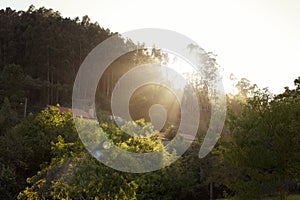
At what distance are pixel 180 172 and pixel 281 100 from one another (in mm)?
9389

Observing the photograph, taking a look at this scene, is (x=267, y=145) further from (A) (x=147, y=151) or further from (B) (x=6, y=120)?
(B) (x=6, y=120)

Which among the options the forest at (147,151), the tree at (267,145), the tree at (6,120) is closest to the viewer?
the forest at (147,151)

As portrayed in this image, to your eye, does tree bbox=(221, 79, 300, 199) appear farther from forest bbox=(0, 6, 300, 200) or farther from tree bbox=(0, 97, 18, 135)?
tree bbox=(0, 97, 18, 135)

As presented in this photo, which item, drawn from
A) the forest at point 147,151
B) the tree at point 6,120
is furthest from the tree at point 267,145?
the tree at point 6,120

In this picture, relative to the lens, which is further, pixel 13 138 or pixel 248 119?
pixel 13 138

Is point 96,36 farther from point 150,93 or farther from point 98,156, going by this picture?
point 98,156

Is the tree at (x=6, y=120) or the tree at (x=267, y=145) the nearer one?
the tree at (x=267, y=145)

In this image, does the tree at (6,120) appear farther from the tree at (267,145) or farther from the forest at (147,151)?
the tree at (267,145)

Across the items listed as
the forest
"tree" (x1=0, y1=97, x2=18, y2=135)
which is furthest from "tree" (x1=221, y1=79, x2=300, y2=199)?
"tree" (x1=0, y1=97, x2=18, y2=135)

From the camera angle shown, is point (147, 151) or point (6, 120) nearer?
point (147, 151)

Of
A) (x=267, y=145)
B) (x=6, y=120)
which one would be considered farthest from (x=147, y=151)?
(x=6, y=120)

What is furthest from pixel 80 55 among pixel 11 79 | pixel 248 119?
pixel 248 119

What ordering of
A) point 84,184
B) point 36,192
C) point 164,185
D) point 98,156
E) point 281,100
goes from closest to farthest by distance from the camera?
point 84,184 < point 98,156 < point 36,192 < point 281,100 < point 164,185

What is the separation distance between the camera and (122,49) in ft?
208
